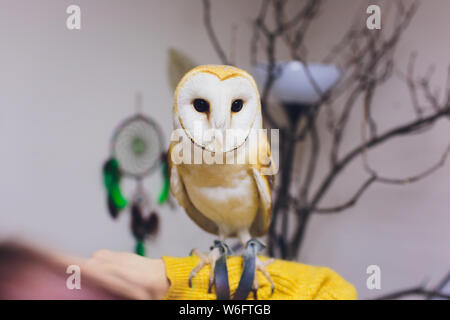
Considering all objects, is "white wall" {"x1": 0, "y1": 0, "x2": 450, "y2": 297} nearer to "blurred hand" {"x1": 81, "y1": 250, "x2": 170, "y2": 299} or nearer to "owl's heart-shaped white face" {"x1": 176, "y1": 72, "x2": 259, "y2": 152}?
"blurred hand" {"x1": 81, "y1": 250, "x2": 170, "y2": 299}

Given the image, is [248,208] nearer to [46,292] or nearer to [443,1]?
[46,292]

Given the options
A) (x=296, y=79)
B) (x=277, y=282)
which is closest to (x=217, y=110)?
(x=277, y=282)

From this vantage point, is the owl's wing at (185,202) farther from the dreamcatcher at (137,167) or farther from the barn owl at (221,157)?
the dreamcatcher at (137,167)

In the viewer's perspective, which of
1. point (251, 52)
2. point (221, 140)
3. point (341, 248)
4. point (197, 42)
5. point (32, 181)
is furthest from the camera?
point (341, 248)

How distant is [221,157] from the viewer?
0.56 meters

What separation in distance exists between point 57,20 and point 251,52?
55 cm

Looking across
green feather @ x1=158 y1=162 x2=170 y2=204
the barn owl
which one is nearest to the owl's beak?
the barn owl

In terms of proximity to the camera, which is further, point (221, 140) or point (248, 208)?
point (248, 208)

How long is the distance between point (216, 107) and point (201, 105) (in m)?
0.03

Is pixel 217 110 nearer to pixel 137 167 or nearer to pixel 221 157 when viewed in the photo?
pixel 221 157

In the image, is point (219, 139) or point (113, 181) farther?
point (113, 181)

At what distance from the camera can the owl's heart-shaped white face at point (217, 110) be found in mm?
522
